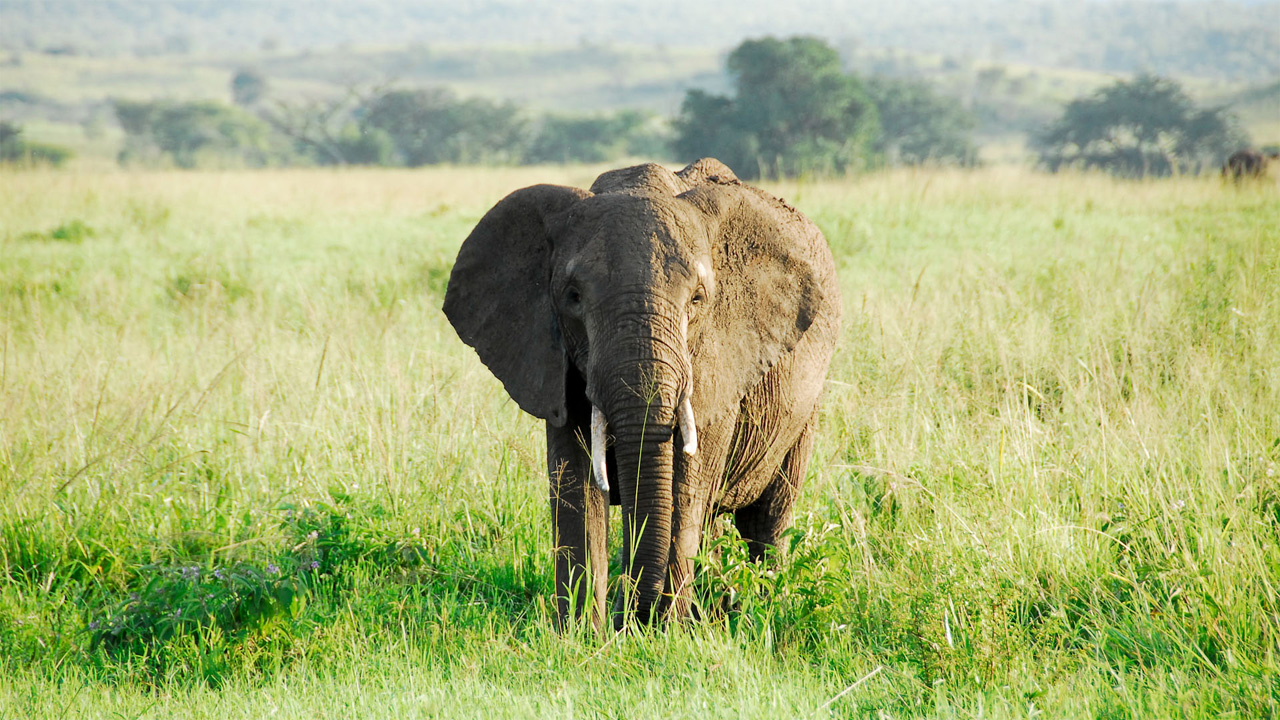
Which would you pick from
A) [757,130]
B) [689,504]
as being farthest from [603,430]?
[757,130]

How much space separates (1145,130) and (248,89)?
291 feet

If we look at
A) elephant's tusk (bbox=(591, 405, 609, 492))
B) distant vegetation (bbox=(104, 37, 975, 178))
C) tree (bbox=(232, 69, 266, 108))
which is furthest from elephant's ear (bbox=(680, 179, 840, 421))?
tree (bbox=(232, 69, 266, 108))

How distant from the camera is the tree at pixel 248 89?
10531 cm

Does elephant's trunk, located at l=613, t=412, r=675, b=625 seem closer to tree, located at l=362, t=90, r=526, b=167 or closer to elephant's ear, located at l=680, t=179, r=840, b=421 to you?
elephant's ear, located at l=680, t=179, r=840, b=421

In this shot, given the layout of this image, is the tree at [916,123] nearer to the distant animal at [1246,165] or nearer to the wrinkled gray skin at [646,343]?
the distant animal at [1246,165]

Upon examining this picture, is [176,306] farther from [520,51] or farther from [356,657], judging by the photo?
[520,51]

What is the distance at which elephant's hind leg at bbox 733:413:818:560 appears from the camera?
170 inches

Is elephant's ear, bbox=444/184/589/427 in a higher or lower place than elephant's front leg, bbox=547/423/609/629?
higher

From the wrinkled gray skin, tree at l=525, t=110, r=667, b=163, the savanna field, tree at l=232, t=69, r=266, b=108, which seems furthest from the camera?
tree at l=232, t=69, r=266, b=108

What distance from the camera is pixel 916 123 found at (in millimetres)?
51844

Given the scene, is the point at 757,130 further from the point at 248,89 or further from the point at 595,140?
the point at 248,89

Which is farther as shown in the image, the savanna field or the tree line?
the tree line

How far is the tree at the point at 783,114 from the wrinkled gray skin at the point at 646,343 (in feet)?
104

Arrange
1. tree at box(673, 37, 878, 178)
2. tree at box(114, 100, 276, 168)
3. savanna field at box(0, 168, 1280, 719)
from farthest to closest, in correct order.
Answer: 1. tree at box(114, 100, 276, 168)
2. tree at box(673, 37, 878, 178)
3. savanna field at box(0, 168, 1280, 719)
